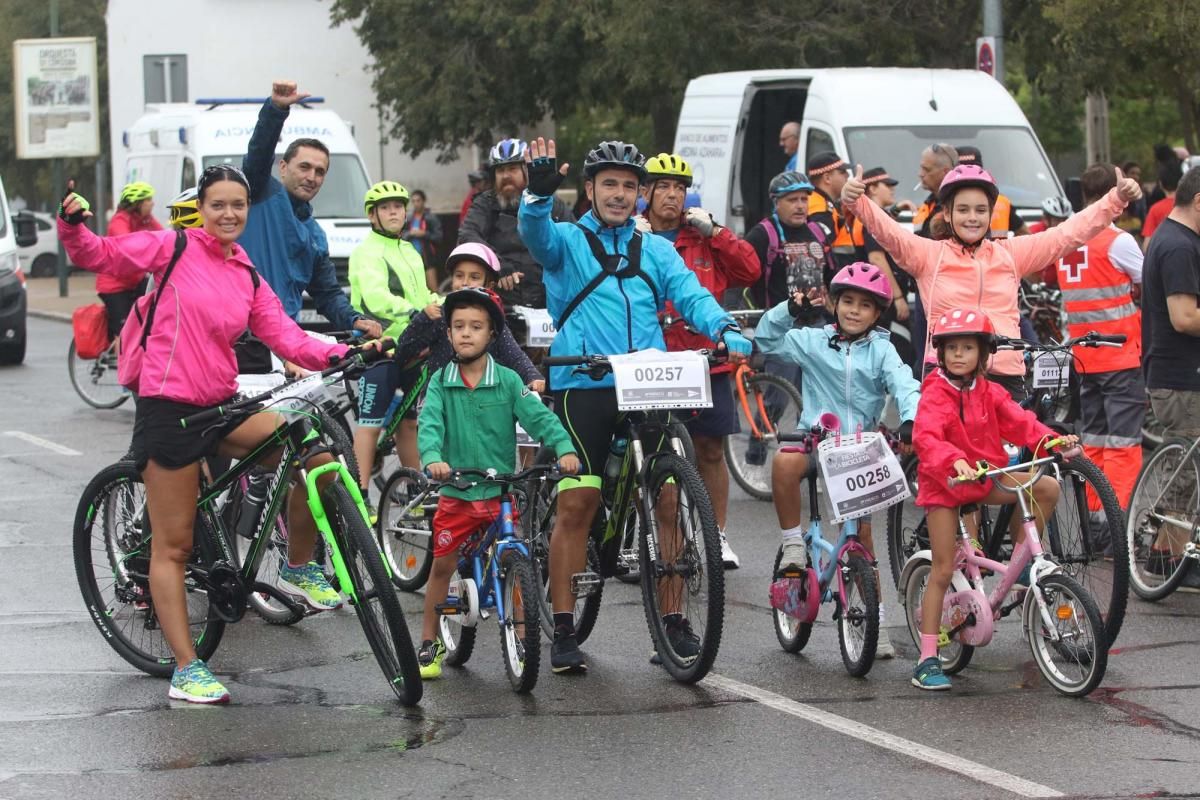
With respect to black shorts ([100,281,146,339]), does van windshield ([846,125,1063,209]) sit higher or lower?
higher

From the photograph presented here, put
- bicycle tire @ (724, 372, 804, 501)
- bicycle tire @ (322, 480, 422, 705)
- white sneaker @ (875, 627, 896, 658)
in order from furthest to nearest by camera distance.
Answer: bicycle tire @ (724, 372, 804, 501) < white sneaker @ (875, 627, 896, 658) < bicycle tire @ (322, 480, 422, 705)

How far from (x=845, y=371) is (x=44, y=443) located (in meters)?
9.32

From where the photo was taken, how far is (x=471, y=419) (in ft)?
24.8

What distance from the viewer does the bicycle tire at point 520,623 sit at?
7.12 meters

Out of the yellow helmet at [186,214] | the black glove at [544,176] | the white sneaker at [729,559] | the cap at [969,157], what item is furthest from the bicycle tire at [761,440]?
the black glove at [544,176]

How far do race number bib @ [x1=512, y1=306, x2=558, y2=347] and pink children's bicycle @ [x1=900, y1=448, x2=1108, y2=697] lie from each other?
3.66m

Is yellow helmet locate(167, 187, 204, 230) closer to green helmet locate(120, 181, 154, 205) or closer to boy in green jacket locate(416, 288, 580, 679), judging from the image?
boy in green jacket locate(416, 288, 580, 679)

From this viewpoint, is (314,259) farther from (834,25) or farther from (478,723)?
(834,25)

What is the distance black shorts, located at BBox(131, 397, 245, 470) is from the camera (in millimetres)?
7301

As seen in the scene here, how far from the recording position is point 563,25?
94.0 feet

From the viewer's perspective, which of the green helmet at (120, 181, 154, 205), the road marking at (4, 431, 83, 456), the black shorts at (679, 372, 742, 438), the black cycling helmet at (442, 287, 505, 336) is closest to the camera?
the black cycling helmet at (442, 287, 505, 336)

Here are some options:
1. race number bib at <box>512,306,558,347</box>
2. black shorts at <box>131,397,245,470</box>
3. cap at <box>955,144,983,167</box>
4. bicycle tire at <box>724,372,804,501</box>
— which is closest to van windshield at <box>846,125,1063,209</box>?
cap at <box>955,144,983,167</box>

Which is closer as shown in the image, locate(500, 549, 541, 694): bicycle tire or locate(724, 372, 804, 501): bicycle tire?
locate(500, 549, 541, 694): bicycle tire

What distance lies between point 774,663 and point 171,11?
124 ft
